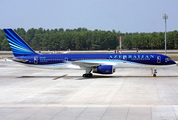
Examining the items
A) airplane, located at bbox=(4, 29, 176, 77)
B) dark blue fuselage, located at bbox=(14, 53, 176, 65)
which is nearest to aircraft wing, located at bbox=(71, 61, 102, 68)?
airplane, located at bbox=(4, 29, 176, 77)

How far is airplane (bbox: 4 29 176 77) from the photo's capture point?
125ft

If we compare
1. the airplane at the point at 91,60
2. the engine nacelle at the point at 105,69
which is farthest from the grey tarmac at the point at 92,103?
the airplane at the point at 91,60

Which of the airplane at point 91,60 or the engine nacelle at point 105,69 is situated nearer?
the engine nacelle at point 105,69

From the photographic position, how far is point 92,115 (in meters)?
17.1

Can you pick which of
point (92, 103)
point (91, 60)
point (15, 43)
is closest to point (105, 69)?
point (91, 60)

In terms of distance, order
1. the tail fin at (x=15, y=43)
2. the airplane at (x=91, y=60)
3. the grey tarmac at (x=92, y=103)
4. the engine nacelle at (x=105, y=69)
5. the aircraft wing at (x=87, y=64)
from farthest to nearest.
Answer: the tail fin at (x=15, y=43) < the aircraft wing at (x=87, y=64) < the airplane at (x=91, y=60) < the engine nacelle at (x=105, y=69) < the grey tarmac at (x=92, y=103)

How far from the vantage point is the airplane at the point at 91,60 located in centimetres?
3825

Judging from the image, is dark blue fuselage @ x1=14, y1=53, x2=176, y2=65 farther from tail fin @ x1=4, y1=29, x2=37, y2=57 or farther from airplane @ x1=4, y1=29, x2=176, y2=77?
tail fin @ x1=4, y1=29, x2=37, y2=57

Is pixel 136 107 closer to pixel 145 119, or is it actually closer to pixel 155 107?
pixel 155 107

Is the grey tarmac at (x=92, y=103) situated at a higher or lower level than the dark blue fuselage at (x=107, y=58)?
lower

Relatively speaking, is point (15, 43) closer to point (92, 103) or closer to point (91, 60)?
point (91, 60)

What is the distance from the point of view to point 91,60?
39562mm

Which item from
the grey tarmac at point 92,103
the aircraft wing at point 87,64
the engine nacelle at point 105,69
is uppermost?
the aircraft wing at point 87,64

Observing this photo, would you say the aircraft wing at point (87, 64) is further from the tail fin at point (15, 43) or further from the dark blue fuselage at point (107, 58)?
the tail fin at point (15, 43)
